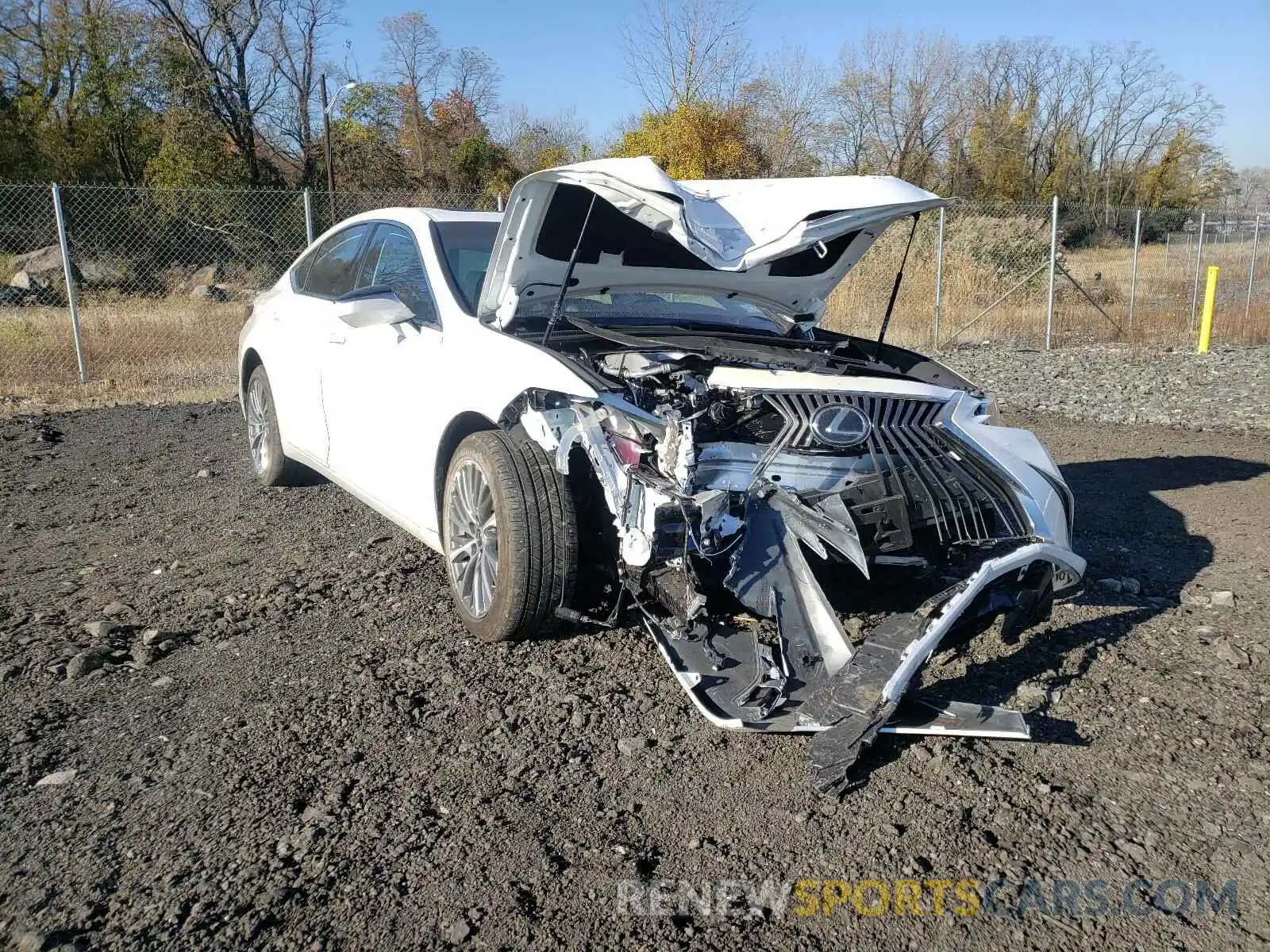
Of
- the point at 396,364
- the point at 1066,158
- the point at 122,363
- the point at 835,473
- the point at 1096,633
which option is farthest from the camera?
the point at 1066,158

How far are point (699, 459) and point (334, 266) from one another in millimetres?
3071

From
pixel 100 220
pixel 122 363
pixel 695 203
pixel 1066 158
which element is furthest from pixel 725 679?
pixel 1066 158

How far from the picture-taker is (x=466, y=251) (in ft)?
15.2

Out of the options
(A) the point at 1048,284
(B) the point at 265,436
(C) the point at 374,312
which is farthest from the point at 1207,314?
(C) the point at 374,312

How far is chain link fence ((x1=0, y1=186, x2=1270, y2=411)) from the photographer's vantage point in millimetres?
11195

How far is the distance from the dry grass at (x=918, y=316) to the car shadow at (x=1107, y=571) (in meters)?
7.76

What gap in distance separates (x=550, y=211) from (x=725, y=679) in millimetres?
2023

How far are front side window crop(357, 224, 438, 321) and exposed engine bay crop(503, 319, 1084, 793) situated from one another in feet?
3.34

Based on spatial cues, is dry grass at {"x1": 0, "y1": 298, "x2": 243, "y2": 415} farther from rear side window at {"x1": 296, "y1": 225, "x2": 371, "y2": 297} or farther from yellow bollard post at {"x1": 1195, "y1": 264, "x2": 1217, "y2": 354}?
yellow bollard post at {"x1": 1195, "y1": 264, "x2": 1217, "y2": 354}

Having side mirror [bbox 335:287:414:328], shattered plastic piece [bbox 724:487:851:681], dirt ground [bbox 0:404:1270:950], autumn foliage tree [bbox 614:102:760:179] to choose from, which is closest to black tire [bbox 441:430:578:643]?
dirt ground [bbox 0:404:1270:950]

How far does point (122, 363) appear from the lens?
11.3m

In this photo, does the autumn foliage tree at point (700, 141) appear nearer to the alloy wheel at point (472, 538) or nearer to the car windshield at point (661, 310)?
the car windshield at point (661, 310)

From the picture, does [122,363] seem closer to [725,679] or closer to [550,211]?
[550,211]

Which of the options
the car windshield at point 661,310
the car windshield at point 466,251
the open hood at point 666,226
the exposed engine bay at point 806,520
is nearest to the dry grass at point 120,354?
the car windshield at point 466,251
